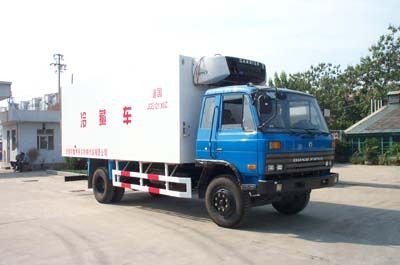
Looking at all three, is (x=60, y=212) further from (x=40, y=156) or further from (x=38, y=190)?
(x=40, y=156)

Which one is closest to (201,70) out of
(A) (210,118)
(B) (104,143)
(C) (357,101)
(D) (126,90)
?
(A) (210,118)

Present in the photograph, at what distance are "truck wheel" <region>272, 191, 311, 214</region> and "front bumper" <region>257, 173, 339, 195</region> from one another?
1116mm

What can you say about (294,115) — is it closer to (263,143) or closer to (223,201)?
(263,143)

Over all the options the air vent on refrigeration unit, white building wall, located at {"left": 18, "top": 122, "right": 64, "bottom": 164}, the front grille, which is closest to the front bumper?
the front grille

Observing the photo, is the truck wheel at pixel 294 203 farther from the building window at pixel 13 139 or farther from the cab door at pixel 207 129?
the building window at pixel 13 139

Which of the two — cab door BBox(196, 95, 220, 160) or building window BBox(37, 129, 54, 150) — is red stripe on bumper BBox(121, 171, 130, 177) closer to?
cab door BBox(196, 95, 220, 160)

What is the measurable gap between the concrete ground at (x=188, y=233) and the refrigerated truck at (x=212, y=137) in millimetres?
632

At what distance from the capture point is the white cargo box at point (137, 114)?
10.1 m

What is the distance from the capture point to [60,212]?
458 inches

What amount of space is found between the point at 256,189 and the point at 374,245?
217cm

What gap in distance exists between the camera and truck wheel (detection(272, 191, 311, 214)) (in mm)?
10609

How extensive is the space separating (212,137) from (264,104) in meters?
1.36

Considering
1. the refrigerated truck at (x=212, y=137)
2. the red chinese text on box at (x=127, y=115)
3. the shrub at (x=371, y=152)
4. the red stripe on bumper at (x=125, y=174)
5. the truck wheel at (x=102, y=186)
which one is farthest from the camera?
the shrub at (x=371, y=152)

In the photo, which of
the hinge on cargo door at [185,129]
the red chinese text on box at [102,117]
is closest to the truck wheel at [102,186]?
the red chinese text on box at [102,117]
